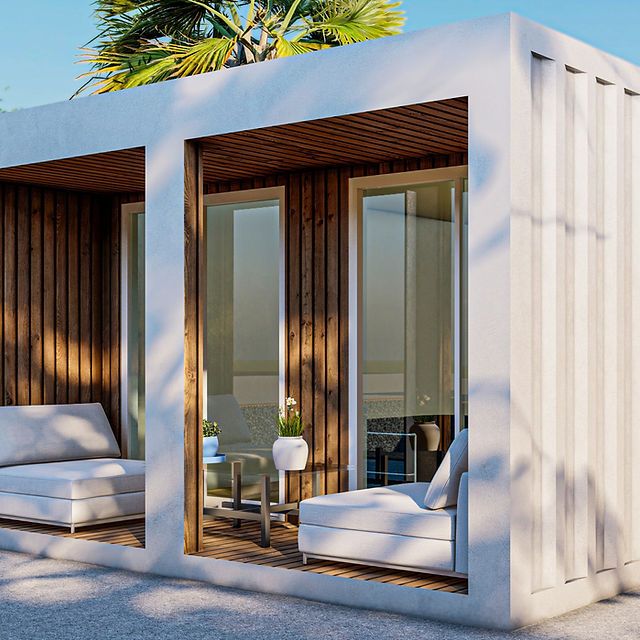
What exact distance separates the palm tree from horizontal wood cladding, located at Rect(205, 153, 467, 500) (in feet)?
13.9

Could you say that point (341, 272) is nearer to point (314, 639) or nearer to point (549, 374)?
point (549, 374)

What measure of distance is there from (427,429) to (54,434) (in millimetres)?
2949

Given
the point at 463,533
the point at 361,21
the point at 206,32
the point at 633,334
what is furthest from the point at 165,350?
the point at 206,32

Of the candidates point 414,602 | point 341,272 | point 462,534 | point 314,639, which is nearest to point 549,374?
point 462,534

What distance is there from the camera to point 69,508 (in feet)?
24.5

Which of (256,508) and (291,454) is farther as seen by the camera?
(256,508)

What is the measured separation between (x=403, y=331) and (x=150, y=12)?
6863 millimetres

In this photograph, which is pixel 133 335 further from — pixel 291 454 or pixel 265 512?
pixel 265 512

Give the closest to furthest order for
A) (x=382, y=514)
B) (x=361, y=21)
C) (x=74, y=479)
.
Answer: (x=382, y=514) → (x=74, y=479) → (x=361, y=21)

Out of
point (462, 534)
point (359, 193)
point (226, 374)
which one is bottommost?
point (462, 534)

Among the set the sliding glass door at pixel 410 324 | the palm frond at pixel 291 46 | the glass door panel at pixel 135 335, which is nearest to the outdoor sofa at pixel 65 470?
the glass door panel at pixel 135 335

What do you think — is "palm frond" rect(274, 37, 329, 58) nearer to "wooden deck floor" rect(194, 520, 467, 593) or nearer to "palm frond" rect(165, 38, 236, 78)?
"palm frond" rect(165, 38, 236, 78)

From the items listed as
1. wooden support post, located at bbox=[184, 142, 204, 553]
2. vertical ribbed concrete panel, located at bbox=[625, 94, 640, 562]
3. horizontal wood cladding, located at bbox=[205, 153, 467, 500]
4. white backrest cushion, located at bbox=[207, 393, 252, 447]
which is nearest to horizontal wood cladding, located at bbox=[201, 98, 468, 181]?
horizontal wood cladding, located at bbox=[205, 153, 467, 500]

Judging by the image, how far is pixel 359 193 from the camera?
8289 mm
